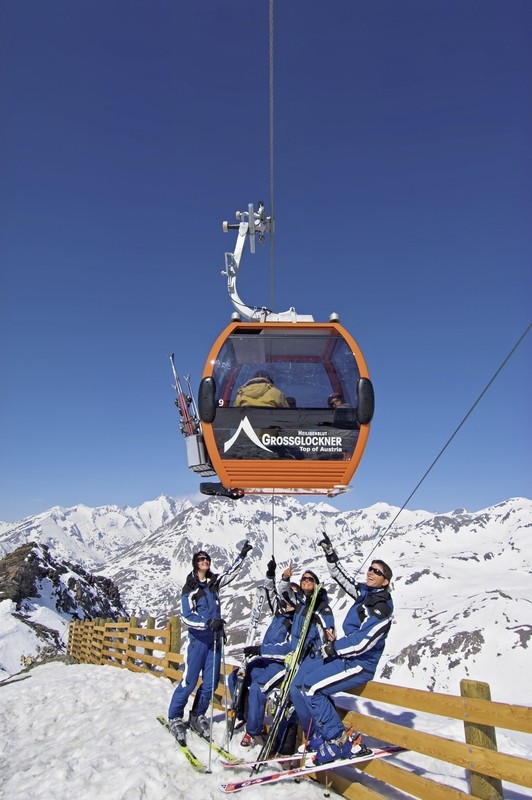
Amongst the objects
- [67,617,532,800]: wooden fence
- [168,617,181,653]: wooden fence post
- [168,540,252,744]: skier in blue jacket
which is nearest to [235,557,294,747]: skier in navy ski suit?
[168,540,252,744]: skier in blue jacket

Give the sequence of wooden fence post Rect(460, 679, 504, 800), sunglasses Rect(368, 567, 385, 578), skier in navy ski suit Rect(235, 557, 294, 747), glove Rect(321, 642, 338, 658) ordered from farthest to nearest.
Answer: skier in navy ski suit Rect(235, 557, 294, 747) < sunglasses Rect(368, 567, 385, 578) < glove Rect(321, 642, 338, 658) < wooden fence post Rect(460, 679, 504, 800)

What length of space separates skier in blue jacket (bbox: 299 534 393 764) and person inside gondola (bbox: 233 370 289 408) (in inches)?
98.3

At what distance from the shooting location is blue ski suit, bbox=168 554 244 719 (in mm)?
6949

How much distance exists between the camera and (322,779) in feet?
17.3

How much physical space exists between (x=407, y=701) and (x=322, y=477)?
2.59m

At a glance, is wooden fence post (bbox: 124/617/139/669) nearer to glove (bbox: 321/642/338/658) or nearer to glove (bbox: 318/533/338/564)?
glove (bbox: 318/533/338/564)

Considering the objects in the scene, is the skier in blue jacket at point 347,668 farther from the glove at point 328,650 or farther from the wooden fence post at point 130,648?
the wooden fence post at point 130,648

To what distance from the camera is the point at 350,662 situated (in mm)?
5266

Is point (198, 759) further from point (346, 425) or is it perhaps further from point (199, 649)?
point (346, 425)

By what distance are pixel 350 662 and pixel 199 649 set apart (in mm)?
2627

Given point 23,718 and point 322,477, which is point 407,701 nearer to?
point 322,477

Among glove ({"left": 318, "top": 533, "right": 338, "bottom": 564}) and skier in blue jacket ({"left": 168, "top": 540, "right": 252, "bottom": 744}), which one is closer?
glove ({"left": 318, "top": 533, "right": 338, "bottom": 564})

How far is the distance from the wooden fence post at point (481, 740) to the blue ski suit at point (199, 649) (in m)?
3.66

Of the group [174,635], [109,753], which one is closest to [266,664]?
[109,753]
